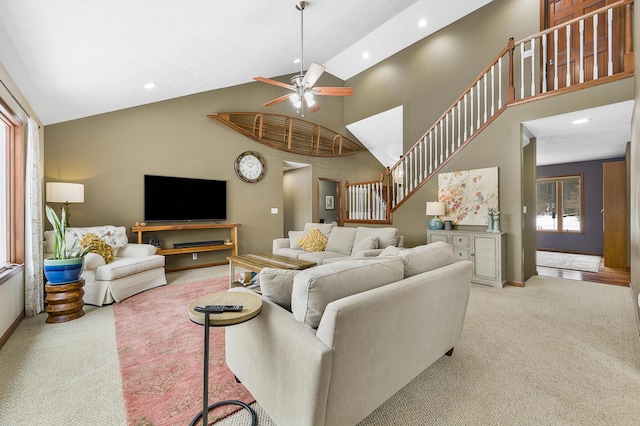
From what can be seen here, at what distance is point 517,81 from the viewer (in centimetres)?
479

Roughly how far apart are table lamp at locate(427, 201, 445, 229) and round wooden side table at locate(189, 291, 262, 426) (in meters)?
3.78

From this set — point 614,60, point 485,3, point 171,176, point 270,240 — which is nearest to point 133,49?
point 171,176

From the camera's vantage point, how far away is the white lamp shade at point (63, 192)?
346 centimetres

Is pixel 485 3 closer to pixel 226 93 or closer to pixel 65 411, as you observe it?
pixel 226 93

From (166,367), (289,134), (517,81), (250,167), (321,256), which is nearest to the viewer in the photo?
(166,367)

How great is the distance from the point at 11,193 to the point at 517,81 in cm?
703

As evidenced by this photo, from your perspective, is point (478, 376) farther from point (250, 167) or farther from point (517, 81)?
point (250, 167)

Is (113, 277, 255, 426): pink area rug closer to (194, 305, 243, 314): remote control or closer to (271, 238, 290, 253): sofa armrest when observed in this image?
(194, 305, 243, 314): remote control

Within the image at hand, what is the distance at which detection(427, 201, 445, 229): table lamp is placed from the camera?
14.8 feet

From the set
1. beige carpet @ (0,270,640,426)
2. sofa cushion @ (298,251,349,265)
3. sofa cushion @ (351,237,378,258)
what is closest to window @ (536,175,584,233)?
beige carpet @ (0,270,640,426)

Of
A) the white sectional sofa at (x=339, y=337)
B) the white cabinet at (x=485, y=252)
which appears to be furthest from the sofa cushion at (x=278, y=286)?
the white cabinet at (x=485, y=252)

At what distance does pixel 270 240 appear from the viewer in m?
6.33

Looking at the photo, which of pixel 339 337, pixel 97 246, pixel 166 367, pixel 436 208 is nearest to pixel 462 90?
pixel 436 208

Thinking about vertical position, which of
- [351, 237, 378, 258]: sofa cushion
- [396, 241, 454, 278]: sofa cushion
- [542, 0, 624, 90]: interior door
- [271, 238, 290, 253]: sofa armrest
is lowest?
[271, 238, 290, 253]: sofa armrest
